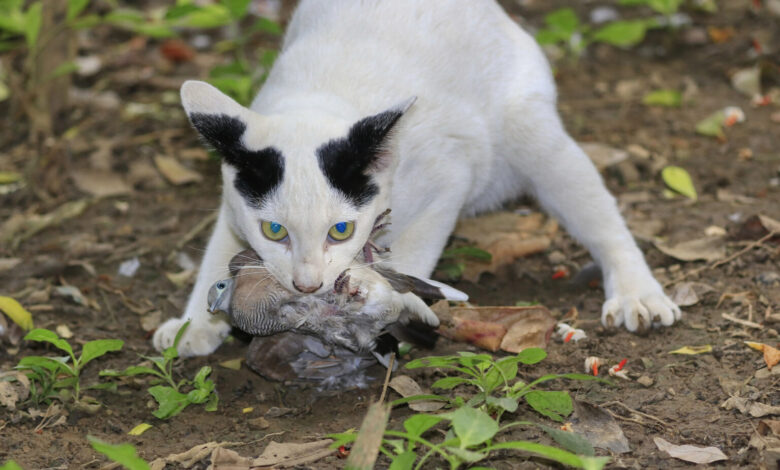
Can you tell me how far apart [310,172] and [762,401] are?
150 centimetres

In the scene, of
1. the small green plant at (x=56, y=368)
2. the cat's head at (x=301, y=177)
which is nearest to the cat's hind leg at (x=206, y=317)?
the small green plant at (x=56, y=368)

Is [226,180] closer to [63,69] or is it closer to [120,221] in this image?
[120,221]

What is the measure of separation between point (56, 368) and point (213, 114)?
1.01m

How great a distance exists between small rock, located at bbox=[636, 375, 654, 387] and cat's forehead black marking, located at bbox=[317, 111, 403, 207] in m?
1.09

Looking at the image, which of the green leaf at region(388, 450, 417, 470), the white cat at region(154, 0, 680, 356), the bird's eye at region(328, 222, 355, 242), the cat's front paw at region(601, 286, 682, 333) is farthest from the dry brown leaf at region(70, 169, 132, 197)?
the green leaf at region(388, 450, 417, 470)

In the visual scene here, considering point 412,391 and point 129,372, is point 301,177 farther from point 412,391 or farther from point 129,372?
point 129,372

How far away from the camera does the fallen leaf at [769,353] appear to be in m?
2.81

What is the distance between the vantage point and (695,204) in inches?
168

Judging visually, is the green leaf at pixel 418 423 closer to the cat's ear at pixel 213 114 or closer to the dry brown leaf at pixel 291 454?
the dry brown leaf at pixel 291 454

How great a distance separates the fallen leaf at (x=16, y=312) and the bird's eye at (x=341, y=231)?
4.50ft

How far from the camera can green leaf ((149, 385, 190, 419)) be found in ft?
9.22

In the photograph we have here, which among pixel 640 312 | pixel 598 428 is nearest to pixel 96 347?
pixel 598 428

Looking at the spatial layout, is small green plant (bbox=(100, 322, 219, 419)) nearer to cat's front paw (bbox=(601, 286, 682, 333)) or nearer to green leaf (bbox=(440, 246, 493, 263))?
green leaf (bbox=(440, 246, 493, 263))

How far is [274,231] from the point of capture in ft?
8.84
